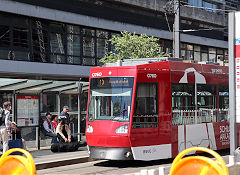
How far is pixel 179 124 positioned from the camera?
47.0 feet

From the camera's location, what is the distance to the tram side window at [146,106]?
42.4ft

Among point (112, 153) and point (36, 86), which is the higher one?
point (36, 86)

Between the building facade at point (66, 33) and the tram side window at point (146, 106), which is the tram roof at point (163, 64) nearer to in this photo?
the tram side window at point (146, 106)

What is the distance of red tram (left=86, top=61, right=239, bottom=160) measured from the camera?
12883 mm

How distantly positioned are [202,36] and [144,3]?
26.9 feet

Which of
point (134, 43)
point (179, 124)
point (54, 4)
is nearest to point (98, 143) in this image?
point (179, 124)

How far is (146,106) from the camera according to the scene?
43.2 ft

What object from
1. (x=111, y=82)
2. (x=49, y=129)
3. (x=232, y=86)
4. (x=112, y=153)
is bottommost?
(x=112, y=153)

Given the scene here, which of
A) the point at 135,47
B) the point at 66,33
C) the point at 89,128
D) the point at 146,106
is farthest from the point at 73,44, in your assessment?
the point at 146,106

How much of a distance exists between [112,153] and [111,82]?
198cm

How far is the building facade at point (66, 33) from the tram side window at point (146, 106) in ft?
19.1

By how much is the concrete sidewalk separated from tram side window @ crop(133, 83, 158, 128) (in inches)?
107

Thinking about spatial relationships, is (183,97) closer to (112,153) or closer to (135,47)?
(112,153)

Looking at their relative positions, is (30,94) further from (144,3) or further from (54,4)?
(144,3)
